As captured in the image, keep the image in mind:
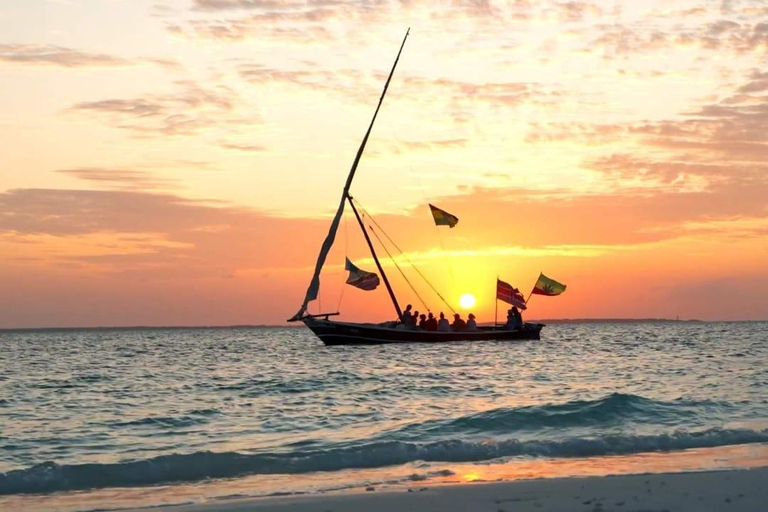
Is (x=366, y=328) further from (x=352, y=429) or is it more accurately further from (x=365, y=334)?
(x=352, y=429)

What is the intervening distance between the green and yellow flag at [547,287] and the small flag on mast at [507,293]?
1.34 m

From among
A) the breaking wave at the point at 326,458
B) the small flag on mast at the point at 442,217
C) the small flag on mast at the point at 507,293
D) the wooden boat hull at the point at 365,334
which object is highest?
the small flag on mast at the point at 442,217

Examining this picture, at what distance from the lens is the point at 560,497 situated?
39.0 ft

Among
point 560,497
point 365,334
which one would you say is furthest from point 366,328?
point 560,497

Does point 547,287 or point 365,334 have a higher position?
point 547,287

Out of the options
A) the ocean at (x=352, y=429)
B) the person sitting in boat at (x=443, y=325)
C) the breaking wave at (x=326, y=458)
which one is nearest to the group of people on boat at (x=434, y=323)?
the person sitting in boat at (x=443, y=325)

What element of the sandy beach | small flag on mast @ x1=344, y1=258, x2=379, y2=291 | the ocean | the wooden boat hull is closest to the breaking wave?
the ocean

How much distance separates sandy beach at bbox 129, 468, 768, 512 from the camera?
11.3m

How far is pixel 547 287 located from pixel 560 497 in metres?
49.4

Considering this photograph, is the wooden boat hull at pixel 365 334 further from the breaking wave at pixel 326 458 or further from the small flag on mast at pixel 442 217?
the breaking wave at pixel 326 458

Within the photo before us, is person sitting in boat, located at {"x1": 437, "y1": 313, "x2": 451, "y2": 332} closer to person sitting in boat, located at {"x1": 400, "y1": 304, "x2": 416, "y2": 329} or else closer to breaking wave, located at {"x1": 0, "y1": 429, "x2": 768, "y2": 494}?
person sitting in boat, located at {"x1": 400, "y1": 304, "x2": 416, "y2": 329}

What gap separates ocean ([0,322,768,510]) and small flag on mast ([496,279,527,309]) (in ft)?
74.7

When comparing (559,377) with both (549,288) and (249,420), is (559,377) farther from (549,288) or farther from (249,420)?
(549,288)

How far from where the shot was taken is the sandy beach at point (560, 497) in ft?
37.1
